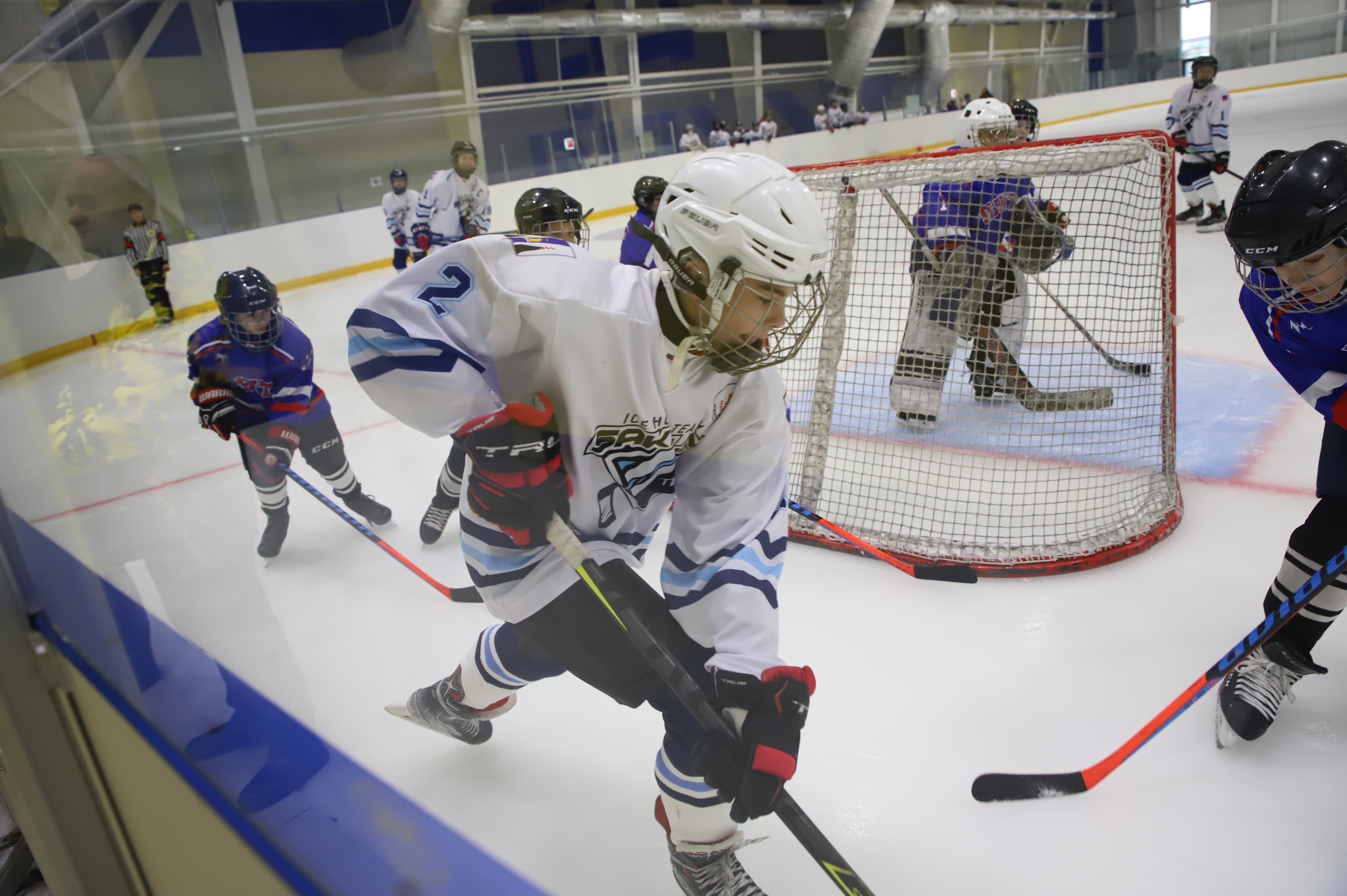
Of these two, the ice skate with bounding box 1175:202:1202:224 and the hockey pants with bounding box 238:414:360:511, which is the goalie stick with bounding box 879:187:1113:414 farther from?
the ice skate with bounding box 1175:202:1202:224

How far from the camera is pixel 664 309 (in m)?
0.92

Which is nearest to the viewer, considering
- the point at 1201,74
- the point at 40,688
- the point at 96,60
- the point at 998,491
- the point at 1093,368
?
the point at 96,60

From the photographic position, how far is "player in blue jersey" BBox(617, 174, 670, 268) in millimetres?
1841

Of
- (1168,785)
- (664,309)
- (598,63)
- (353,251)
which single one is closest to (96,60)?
(353,251)

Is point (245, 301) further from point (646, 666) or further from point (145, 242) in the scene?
point (646, 666)

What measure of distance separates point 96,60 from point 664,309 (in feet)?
1.78

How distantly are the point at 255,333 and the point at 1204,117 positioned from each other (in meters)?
6.05

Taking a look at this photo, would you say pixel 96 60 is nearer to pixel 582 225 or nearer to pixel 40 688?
pixel 40 688

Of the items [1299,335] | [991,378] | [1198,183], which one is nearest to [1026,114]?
[991,378]

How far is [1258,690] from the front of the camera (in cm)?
134

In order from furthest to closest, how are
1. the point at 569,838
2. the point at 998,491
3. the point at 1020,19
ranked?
the point at 1020,19 → the point at 998,491 → the point at 569,838

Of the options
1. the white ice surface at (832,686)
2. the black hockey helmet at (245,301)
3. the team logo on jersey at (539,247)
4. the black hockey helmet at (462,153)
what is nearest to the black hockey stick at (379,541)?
the white ice surface at (832,686)

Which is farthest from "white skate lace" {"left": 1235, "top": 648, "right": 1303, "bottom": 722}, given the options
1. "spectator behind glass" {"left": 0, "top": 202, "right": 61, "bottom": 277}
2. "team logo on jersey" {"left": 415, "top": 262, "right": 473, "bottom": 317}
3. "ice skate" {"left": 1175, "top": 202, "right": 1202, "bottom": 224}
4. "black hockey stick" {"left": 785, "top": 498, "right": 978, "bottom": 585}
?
"ice skate" {"left": 1175, "top": 202, "right": 1202, "bottom": 224}

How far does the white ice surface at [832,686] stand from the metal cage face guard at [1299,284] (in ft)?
2.30
